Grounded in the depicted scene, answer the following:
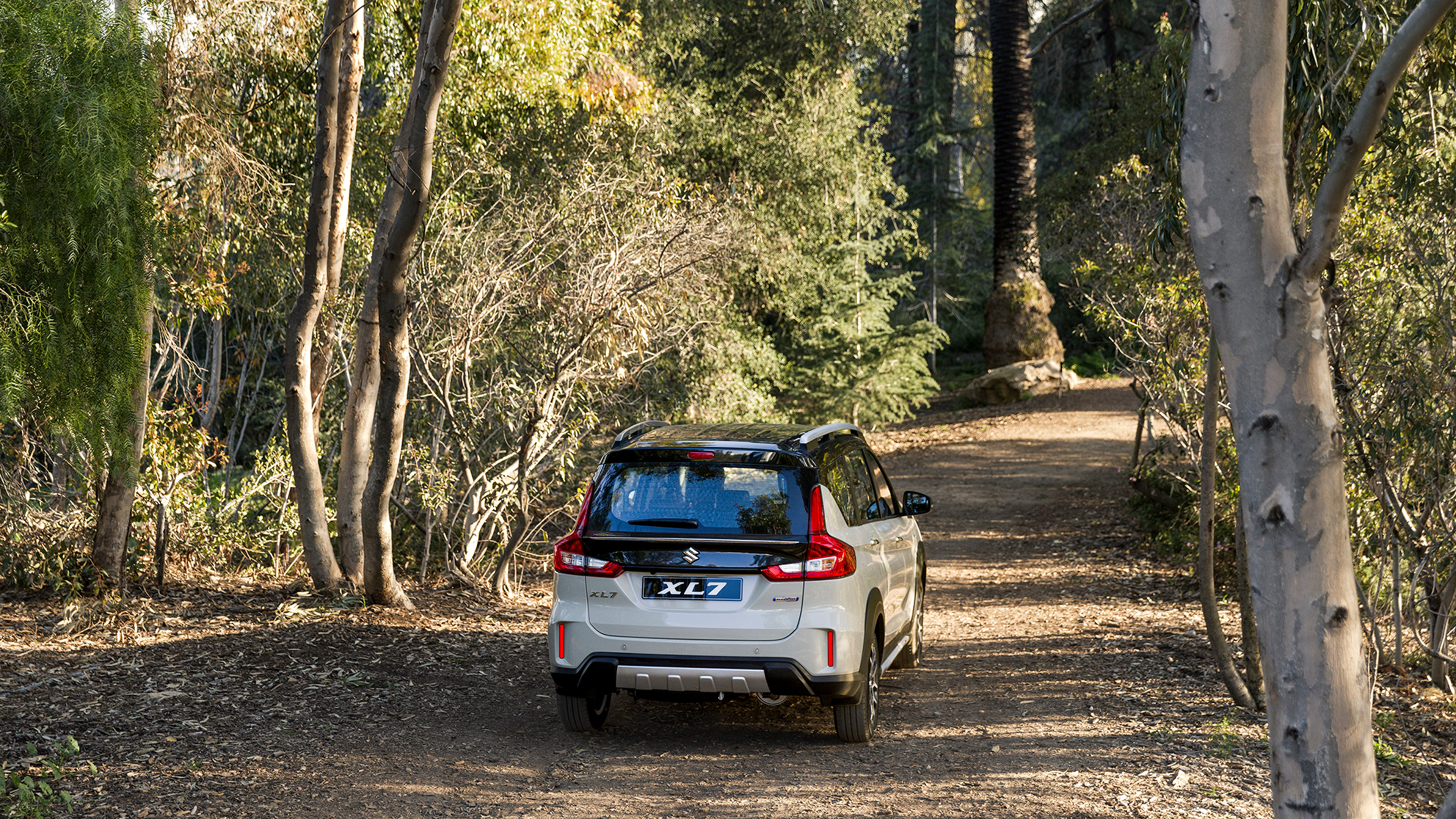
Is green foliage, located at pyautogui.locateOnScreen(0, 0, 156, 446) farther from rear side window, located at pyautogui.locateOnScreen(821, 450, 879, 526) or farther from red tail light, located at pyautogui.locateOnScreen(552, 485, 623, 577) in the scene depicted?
rear side window, located at pyautogui.locateOnScreen(821, 450, 879, 526)

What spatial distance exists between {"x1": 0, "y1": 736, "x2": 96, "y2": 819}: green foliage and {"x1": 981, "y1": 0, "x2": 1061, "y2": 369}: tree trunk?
791 inches

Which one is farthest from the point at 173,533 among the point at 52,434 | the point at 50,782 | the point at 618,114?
the point at 618,114

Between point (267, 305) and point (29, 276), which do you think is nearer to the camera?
point (29, 276)

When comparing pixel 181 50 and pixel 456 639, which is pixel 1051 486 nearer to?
pixel 456 639

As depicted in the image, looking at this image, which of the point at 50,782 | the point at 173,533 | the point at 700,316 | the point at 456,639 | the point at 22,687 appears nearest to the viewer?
the point at 50,782

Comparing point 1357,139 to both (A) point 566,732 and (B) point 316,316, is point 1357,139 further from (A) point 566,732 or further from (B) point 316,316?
(B) point 316,316

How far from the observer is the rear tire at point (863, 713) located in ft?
19.7

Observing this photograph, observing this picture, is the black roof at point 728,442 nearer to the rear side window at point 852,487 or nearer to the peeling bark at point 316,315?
the rear side window at point 852,487

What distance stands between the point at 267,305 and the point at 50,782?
811cm

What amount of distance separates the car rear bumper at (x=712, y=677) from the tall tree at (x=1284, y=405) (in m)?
2.42

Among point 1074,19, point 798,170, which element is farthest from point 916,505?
point 798,170

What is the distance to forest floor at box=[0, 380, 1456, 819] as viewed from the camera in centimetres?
528

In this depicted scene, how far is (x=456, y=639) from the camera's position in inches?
342

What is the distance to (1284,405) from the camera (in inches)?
139
